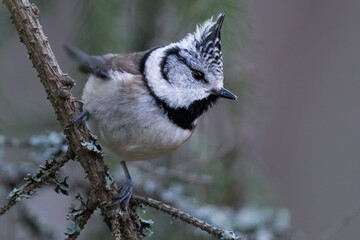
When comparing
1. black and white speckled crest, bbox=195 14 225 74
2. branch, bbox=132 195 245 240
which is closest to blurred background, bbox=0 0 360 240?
black and white speckled crest, bbox=195 14 225 74

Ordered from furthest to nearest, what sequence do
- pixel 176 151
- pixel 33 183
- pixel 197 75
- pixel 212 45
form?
pixel 176 151 < pixel 197 75 < pixel 212 45 < pixel 33 183

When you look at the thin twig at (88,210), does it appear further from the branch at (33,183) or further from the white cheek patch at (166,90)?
the white cheek patch at (166,90)

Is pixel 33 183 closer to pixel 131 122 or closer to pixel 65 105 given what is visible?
pixel 65 105

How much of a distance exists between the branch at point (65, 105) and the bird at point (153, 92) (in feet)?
1.15

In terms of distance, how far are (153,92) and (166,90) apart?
0.05 meters

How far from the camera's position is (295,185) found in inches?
135

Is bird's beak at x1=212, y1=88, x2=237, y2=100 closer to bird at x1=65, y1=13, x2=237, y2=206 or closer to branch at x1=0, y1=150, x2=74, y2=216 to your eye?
bird at x1=65, y1=13, x2=237, y2=206

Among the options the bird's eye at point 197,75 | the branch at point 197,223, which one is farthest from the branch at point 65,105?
the bird's eye at point 197,75

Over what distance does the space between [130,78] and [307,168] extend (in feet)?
6.97

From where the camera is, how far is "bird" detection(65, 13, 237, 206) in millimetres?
1591

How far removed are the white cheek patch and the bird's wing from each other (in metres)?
0.05

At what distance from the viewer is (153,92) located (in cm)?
164

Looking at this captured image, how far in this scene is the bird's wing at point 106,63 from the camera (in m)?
1.69

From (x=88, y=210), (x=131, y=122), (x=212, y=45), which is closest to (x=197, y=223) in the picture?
(x=88, y=210)
